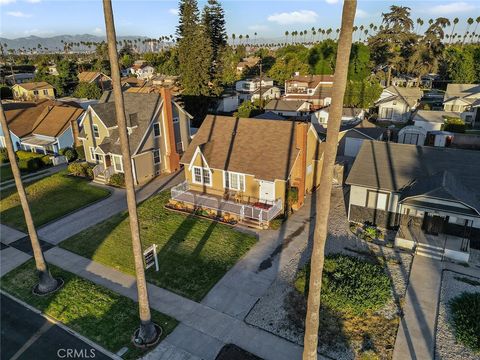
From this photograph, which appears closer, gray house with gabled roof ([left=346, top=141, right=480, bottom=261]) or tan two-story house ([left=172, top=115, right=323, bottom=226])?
gray house with gabled roof ([left=346, top=141, right=480, bottom=261])

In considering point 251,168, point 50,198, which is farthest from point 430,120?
point 50,198

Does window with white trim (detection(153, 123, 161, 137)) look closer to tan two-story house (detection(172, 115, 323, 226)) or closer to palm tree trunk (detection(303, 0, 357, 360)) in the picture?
tan two-story house (detection(172, 115, 323, 226))

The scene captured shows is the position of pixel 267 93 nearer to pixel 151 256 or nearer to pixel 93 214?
pixel 93 214

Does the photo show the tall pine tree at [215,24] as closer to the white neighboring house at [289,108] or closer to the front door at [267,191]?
the white neighboring house at [289,108]

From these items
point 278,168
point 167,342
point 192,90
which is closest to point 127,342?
point 167,342

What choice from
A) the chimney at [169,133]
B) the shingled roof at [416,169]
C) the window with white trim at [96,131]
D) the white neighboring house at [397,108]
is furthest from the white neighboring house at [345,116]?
the window with white trim at [96,131]

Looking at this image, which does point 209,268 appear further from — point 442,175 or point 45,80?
point 45,80

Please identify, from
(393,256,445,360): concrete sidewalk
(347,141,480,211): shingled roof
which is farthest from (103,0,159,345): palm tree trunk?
(347,141,480,211): shingled roof
